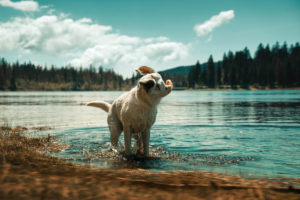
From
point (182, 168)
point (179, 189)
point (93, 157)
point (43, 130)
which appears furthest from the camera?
point (43, 130)

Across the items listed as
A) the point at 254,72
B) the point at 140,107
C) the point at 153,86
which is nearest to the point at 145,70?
the point at 153,86

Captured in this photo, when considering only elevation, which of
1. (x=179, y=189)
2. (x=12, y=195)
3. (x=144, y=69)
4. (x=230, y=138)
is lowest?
(x=230, y=138)

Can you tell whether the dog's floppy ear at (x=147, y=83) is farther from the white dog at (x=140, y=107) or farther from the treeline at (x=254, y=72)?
the treeline at (x=254, y=72)

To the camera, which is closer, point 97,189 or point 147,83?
point 97,189

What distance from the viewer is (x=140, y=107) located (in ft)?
21.5

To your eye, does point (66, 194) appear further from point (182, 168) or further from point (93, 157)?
point (93, 157)

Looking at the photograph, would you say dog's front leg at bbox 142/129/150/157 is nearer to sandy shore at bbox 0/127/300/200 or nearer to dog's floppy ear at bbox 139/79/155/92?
dog's floppy ear at bbox 139/79/155/92

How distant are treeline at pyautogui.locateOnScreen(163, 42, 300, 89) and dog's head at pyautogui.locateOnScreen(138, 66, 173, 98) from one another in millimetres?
160811

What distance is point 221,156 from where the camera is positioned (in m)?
7.98

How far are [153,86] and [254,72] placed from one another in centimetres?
16881

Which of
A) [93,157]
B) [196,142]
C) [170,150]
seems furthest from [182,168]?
[196,142]

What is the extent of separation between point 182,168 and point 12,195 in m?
4.43

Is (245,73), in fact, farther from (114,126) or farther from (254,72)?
(114,126)

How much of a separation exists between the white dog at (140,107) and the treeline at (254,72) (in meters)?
160
